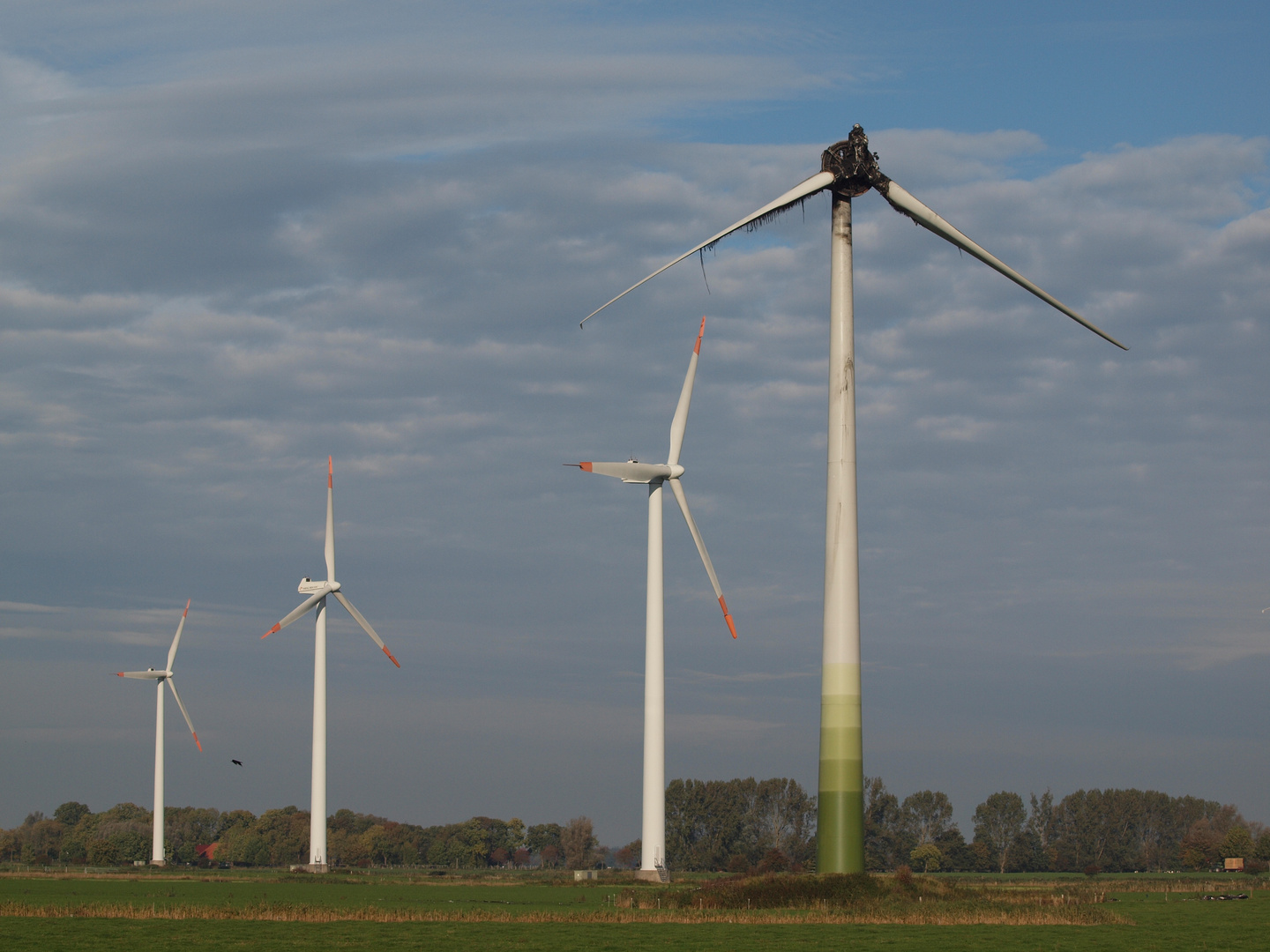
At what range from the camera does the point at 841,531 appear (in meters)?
47.9

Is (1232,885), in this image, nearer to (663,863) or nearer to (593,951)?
(663,863)

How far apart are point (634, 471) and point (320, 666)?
47178 mm

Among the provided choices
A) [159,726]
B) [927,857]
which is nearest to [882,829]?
[927,857]

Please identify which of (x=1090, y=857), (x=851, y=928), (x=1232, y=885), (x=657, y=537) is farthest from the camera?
(x=1090, y=857)

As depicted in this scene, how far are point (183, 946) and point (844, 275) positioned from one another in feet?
108

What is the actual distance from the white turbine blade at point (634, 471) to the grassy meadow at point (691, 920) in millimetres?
26149

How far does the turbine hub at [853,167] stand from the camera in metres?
51.3

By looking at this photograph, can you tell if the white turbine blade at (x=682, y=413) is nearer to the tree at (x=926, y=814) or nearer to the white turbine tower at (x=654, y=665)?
the white turbine tower at (x=654, y=665)

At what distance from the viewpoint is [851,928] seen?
44.5m

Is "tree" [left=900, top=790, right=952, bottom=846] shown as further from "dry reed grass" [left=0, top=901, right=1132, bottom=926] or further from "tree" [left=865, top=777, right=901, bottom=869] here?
"dry reed grass" [left=0, top=901, right=1132, bottom=926]

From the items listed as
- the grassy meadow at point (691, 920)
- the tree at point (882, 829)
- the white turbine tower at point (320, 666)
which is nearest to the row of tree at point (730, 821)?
the tree at point (882, 829)

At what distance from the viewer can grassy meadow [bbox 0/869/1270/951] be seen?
39.5 m

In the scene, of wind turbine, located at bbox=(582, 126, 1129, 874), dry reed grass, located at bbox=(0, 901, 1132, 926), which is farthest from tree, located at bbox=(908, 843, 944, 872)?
wind turbine, located at bbox=(582, 126, 1129, 874)

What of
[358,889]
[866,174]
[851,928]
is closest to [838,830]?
[851,928]
